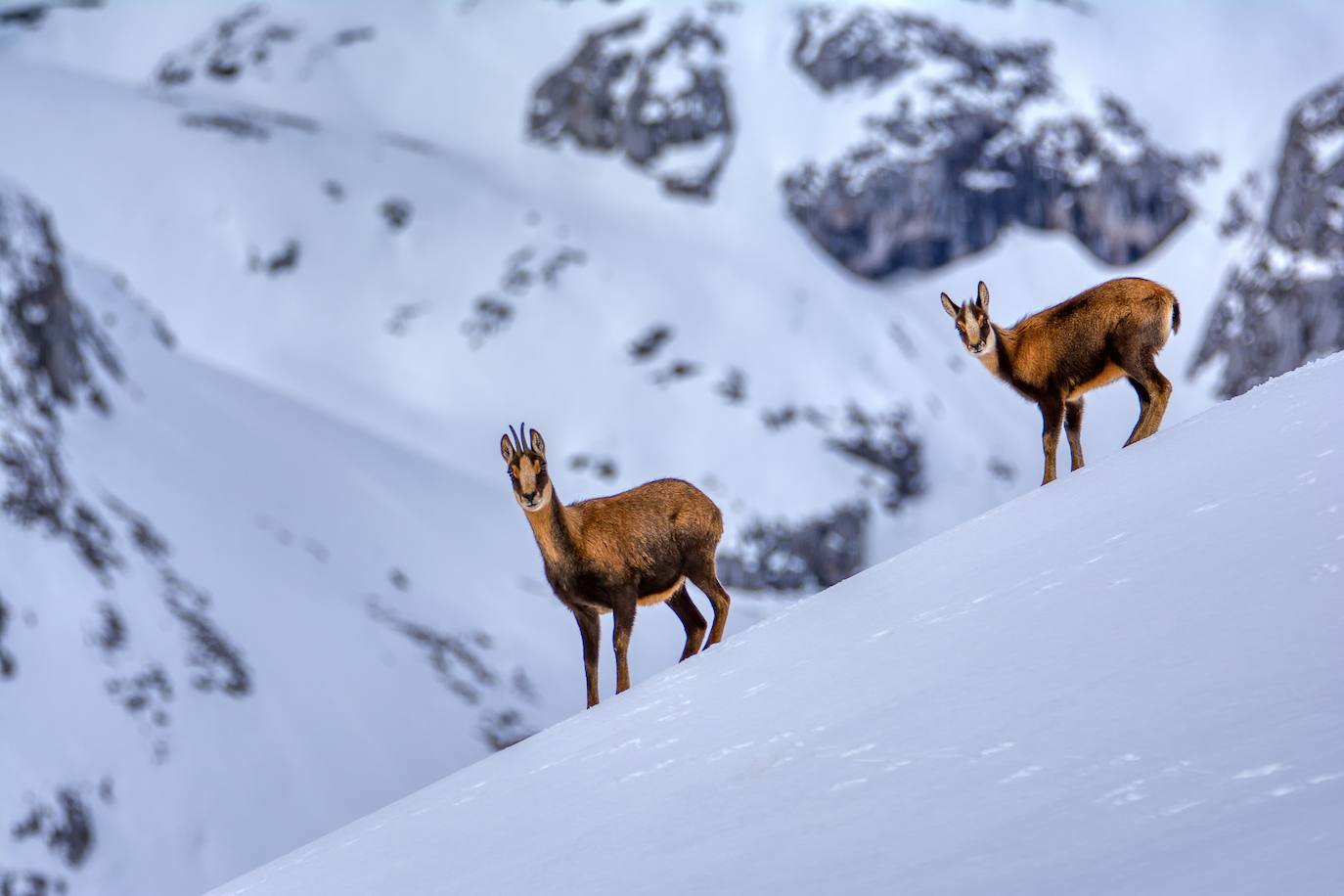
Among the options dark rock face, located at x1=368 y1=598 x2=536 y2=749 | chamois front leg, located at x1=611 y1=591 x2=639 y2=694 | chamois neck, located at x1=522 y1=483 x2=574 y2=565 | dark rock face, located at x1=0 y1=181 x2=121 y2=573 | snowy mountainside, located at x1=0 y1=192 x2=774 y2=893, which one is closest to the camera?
chamois neck, located at x1=522 y1=483 x2=574 y2=565

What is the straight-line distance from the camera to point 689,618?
44.1ft

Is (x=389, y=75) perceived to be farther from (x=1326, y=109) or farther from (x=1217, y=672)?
(x=1217, y=672)

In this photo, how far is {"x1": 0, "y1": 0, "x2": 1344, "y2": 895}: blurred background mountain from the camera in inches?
2443

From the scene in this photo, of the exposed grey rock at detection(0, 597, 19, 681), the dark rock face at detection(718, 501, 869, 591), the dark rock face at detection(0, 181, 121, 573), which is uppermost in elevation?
the dark rock face at detection(0, 181, 121, 573)

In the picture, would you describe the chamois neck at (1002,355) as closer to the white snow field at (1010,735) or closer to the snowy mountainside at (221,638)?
the white snow field at (1010,735)

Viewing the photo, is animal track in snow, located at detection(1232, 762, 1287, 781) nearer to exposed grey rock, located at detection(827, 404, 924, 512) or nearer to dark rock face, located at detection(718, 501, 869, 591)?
dark rock face, located at detection(718, 501, 869, 591)

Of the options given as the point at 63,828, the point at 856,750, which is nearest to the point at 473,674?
the point at 63,828

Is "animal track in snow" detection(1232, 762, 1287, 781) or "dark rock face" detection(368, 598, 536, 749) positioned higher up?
"animal track in snow" detection(1232, 762, 1287, 781)

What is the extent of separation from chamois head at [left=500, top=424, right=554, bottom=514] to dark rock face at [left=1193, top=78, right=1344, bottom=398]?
115680 millimetres

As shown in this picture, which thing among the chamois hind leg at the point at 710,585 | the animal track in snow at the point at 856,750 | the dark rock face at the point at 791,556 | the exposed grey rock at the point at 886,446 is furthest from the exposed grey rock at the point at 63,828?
the exposed grey rock at the point at 886,446

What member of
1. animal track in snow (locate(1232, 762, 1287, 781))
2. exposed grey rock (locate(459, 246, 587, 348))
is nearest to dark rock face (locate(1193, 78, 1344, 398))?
exposed grey rock (locate(459, 246, 587, 348))

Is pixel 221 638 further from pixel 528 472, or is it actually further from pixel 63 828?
pixel 528 472

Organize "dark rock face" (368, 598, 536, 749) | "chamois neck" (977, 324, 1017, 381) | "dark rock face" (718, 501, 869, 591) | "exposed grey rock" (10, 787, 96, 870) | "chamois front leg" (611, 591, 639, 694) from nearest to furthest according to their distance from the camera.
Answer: "chamois front leg" (611, 591, 639, 694) < "chamois neck" (977, 324, 1017, 381) < "exposed grey rock" (10, 787, 96, 870) < "dark rock face" (368, 598, 536, 749) < "dark rock face" (718, 501, 869, 591)

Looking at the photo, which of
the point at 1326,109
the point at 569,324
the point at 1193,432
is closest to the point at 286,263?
the point at 569,324
